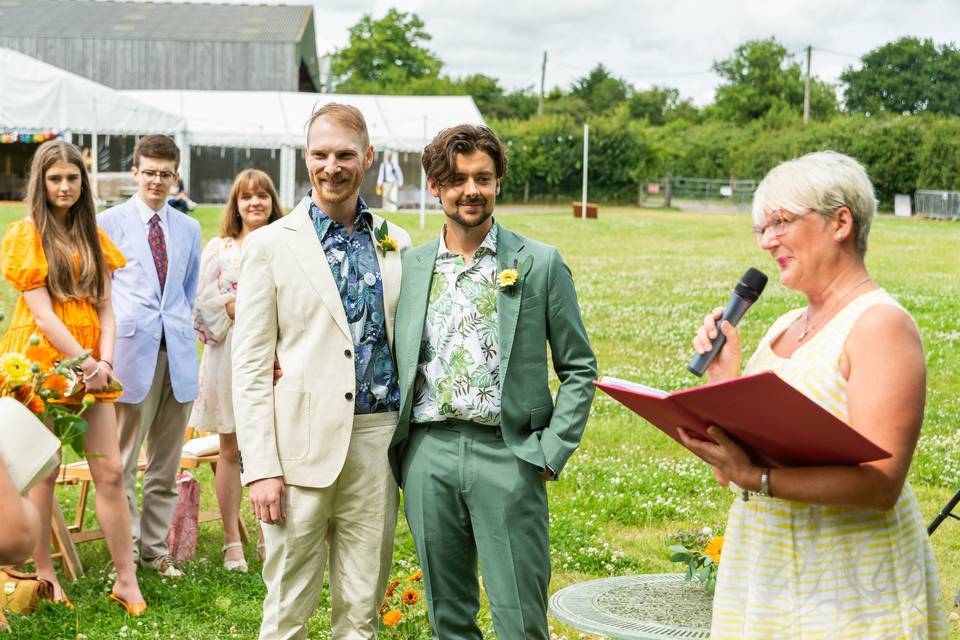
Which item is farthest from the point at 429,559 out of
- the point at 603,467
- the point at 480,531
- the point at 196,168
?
the point at 196,168

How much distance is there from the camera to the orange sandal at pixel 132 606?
18.6 ft

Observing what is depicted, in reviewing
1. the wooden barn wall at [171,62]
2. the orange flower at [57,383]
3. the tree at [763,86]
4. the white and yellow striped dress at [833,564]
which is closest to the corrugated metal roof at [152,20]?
the wooden barn wall at [171,62]

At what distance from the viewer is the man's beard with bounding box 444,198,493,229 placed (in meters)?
3.92

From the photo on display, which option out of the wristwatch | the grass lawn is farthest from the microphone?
the grass lawn

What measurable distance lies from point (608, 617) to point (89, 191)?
10.8 ft

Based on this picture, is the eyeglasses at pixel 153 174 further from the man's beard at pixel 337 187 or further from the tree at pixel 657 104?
the tree at pixel 657 104

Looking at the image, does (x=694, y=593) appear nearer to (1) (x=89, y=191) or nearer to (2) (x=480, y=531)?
(2) (x=480, y=531)

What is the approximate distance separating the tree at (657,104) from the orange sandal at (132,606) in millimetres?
103104

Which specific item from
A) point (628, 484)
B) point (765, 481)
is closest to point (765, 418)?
point (765, 481)

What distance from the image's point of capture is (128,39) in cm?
5834

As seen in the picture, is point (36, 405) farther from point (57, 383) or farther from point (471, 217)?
point (471, 217)

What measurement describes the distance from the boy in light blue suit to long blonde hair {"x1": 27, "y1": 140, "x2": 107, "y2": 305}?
44 centimetres

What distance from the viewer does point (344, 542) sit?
4.20 m

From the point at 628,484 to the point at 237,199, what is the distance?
3.50 m
